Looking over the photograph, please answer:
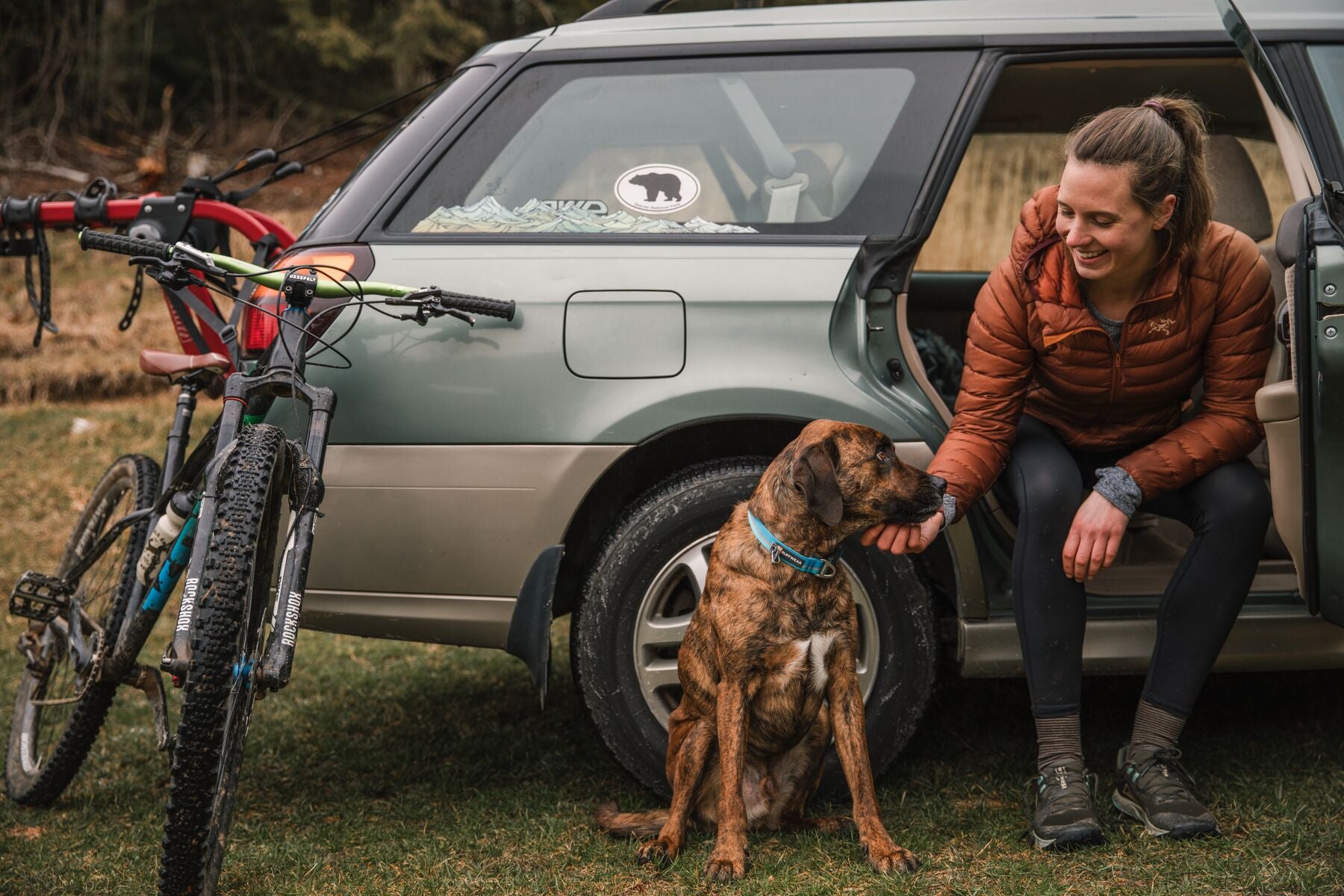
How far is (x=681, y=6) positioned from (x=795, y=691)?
182 cm

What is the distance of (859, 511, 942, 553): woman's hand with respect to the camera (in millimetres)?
2738

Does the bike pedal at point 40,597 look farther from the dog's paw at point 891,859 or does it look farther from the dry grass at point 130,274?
the dog's paw at point 891,859

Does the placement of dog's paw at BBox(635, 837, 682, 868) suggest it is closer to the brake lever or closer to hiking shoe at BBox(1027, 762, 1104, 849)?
hiking shoe at BBox(1027, 762, 1104, 849)

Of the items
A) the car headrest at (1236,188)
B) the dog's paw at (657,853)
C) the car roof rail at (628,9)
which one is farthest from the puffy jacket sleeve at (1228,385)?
the car roof rail at (628,9)

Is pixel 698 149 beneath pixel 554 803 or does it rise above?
above

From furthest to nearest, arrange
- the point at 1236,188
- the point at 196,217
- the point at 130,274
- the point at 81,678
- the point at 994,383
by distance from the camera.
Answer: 1. the point at 130,274
2. the point at 1236,188
3. the point at 196,217
4. the point at 81,678
5. the point at 994,383

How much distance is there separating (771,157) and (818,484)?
3.01 ft

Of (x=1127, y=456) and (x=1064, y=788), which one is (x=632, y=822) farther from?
(x=1127, y=456)

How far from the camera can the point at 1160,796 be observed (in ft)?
8.91

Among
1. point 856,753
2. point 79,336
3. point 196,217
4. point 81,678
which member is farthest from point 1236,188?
point 79,336

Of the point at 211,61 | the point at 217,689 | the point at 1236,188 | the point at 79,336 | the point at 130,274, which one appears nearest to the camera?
the point at 217,689

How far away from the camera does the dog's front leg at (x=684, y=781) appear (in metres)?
2.73

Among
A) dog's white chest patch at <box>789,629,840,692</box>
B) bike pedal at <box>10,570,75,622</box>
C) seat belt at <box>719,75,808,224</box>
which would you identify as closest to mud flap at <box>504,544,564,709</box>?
dog's white chest patch at <box>789,629,840,692</box>

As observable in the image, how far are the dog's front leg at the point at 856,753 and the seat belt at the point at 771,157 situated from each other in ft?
3.46
